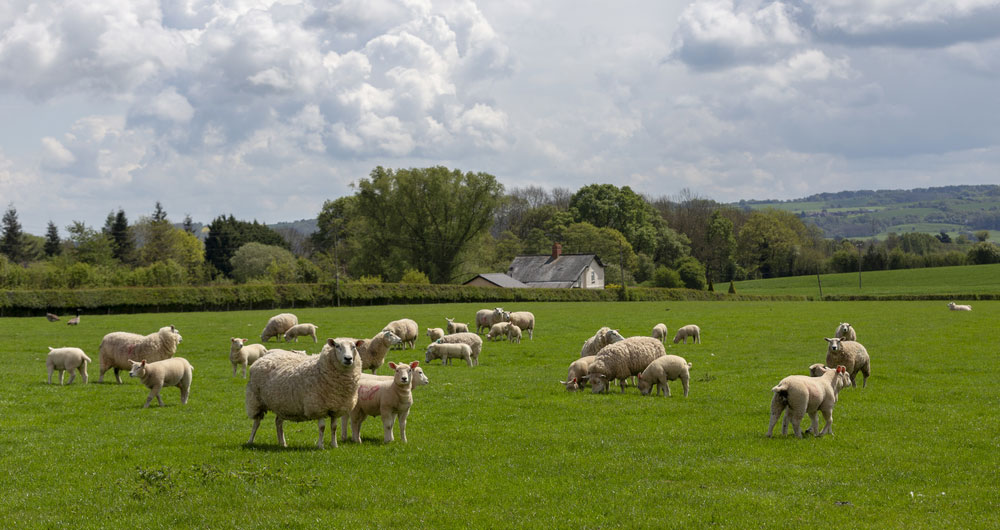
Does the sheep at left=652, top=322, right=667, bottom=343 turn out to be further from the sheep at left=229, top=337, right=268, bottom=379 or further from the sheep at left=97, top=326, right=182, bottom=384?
the sheep at left=97, top=326, right=182, bottom=384

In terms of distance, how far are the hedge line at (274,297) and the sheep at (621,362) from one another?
55022mm

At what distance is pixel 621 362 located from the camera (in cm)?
1903

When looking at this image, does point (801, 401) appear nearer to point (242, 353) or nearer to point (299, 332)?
point (242, 353)

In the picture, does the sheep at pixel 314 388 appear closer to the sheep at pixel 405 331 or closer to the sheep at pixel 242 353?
the sheep at pixel 242 353

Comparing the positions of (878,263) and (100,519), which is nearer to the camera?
(100,519)

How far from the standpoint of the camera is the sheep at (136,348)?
20281 mm

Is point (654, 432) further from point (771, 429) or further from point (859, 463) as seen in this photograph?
point (859, 463)

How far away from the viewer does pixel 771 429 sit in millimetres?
13055

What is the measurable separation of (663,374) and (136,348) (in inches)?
533

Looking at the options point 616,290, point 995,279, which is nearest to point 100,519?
point 616,290

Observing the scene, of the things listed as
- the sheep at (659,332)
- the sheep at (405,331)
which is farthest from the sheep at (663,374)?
the sheep at (659,332)

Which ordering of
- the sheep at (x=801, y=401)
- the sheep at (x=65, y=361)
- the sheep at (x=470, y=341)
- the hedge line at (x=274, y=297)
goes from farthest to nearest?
the hedge line at (x=274, y=297) → the sheep at (x=470, y=341) → the sheep at (x=65, y=361) → the sheep at (x=801, y=401)

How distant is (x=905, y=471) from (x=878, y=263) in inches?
5377

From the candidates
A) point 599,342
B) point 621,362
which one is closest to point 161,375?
point 621,362
